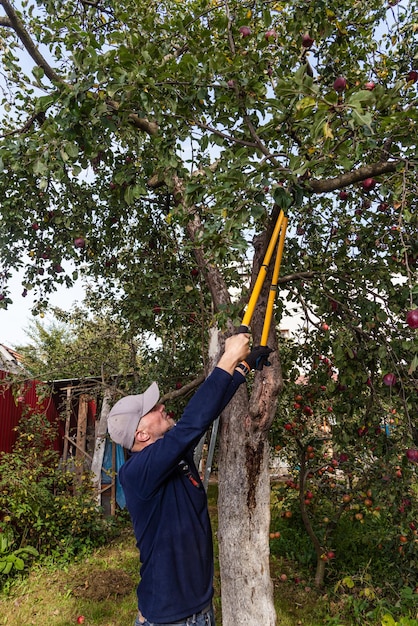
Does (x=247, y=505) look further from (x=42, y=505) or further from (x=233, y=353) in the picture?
(x=42, y=505)

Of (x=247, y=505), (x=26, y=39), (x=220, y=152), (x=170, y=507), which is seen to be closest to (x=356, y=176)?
(x=220, y=152)

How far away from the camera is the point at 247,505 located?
2883mm

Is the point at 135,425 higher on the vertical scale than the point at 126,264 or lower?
lower

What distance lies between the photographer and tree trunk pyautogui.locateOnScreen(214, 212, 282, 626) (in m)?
2.77

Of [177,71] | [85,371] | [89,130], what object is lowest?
[85,371]

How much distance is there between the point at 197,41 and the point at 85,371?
6.15 meters

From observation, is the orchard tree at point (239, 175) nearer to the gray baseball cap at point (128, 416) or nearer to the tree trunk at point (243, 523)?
the tree trunk at point (243, 523)

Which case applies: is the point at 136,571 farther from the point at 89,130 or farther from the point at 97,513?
the point at 89,130

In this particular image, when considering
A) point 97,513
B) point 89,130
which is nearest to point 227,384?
point 89,130

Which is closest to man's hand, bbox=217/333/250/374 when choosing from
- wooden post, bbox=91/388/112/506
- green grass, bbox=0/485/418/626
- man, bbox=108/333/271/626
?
man, bbox=108/333/271/626

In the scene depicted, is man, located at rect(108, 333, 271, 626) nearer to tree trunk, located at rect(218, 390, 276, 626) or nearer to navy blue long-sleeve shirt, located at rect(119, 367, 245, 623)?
navy blue long-sleeve shirt, located at rect(119, 367, 245, 623)

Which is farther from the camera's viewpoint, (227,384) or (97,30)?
(97,30)

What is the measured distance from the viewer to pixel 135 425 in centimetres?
208

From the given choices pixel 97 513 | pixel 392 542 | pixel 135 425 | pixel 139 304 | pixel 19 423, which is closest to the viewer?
pixel 135 425
